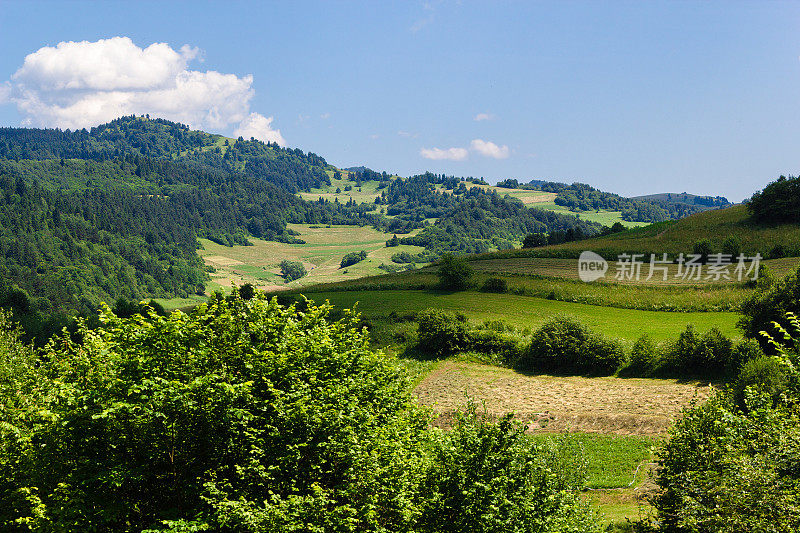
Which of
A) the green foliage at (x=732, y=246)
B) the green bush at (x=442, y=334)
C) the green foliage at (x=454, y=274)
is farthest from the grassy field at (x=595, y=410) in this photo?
→ the green foliage at (x=732, y=246)

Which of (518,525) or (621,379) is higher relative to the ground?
(518,525)

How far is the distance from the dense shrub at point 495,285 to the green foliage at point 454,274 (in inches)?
125

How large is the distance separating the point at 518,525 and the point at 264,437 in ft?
30.3

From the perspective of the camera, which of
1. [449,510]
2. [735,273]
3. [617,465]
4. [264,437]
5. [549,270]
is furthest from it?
[549,270]

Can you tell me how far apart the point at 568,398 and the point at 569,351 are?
8.70m

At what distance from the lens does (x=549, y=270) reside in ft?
313

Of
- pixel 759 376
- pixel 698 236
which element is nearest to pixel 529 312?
pixel 759 376

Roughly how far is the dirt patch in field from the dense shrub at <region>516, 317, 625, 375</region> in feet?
6.96

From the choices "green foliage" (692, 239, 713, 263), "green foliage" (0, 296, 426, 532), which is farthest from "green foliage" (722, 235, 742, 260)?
"green foliage" (0, 296, 426, 532)

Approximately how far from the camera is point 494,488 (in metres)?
17.1

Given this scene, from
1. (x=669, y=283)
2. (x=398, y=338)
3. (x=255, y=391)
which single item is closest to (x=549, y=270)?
(x=669, y=283)

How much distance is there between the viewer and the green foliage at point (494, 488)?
16.7m

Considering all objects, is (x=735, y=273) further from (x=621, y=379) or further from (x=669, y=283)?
(x=621, y=379)

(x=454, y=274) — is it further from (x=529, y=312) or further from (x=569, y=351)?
(x=569, y=351)
